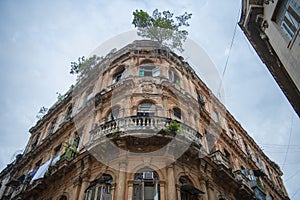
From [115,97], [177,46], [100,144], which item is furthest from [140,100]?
[177,46]

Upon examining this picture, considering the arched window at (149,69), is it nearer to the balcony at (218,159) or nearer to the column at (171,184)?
the balcony at (218,159)

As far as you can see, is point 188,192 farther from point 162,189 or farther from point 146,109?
point 146,109

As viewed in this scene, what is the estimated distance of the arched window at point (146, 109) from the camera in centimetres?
1447

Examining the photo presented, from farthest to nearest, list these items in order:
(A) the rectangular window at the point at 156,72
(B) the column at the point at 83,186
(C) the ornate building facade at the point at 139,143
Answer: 1. (A) the rectangular window at the point at 156,72
2. (B) the column at the point at 83,186
3. (C) the ornate building facade at the point at 139,143

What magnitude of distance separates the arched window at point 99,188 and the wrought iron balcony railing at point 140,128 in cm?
186

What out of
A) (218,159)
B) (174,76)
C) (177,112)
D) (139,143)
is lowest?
(139,143)

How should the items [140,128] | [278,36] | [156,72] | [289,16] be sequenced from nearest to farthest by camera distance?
[289,16] < [278,36] < [140,128] < [156,72]

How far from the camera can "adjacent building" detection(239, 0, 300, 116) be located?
8391 mm

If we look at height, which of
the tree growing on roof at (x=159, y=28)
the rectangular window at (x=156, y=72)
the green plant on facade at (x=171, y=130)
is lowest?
the green plant on facade at (x=171, y=130)

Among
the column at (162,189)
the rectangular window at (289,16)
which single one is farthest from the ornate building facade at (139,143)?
the rectangular window at (289,16)

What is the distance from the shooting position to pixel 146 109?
14.8m

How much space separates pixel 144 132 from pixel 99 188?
2.82m

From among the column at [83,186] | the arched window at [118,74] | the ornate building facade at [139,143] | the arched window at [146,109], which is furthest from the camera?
the arched window at [118,74]

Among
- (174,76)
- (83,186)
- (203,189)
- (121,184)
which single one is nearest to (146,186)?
(121,184)
